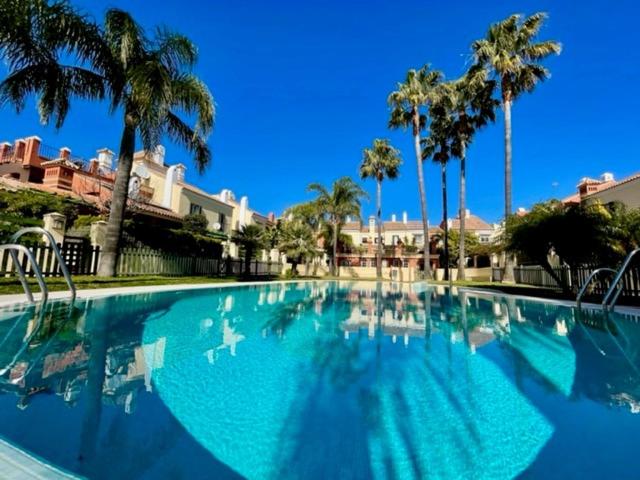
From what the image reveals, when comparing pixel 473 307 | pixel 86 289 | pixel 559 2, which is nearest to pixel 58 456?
pixel 86 289

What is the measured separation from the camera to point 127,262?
50.0 ft

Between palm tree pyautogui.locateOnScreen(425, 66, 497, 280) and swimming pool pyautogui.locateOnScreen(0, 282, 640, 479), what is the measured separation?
20076 mm

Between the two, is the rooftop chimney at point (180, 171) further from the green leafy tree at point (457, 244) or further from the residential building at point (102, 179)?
the green leafy tree at point (457, 244)

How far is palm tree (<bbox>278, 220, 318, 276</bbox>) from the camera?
31.9m

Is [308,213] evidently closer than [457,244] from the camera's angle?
Yes

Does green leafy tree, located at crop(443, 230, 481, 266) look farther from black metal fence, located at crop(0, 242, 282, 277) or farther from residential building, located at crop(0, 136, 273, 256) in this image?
black metal fence, located at crop(0, 242, 282, 277)

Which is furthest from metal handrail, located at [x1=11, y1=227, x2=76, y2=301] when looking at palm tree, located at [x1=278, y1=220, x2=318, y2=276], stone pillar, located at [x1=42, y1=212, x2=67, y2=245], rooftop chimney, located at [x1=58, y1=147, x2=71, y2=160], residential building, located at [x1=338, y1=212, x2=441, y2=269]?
residential building, located at [x1=338, y1=212, x2=441, y2=269]

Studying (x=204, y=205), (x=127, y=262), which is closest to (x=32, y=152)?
(x=204, y=205)

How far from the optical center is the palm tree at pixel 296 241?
3188 cm

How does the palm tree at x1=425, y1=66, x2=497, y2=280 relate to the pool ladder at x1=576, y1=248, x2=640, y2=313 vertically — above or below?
above

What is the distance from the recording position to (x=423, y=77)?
1021 inches

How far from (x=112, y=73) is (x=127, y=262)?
26.5 feet

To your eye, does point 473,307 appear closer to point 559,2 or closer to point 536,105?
point 559,2

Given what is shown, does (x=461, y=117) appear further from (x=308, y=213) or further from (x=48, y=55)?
(x=48, y=55)
